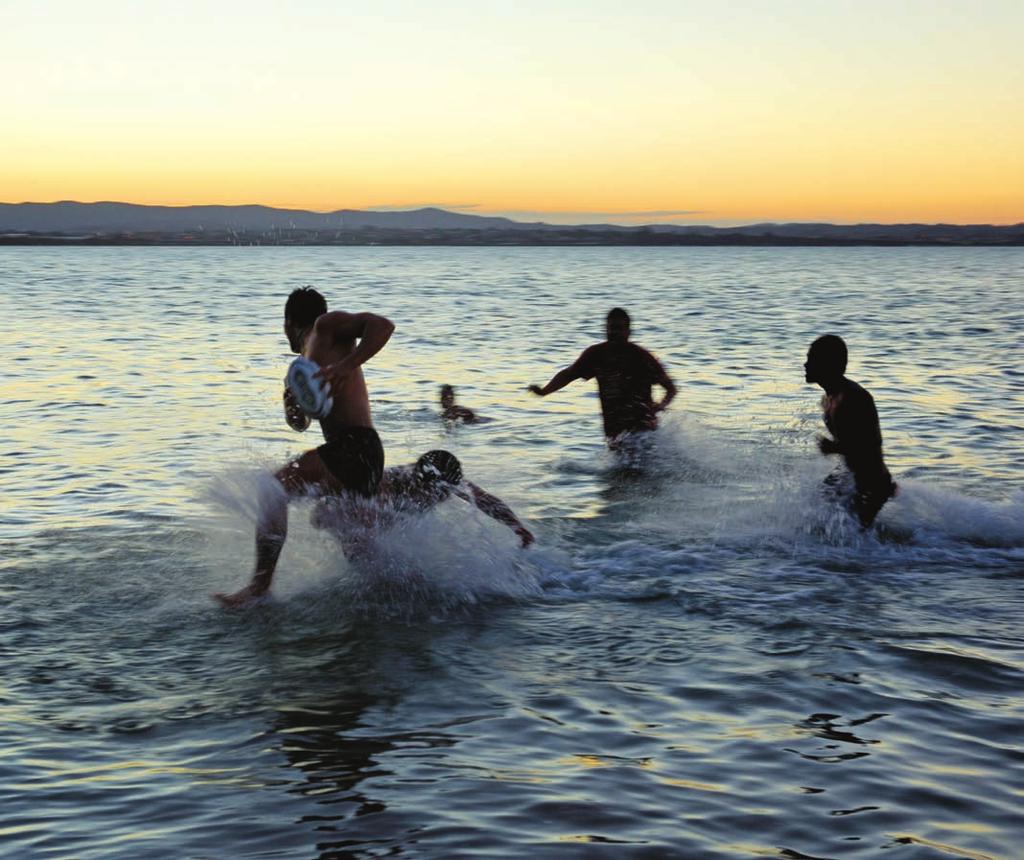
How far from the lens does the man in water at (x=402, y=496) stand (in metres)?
7.42

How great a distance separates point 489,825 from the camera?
14.6 ft

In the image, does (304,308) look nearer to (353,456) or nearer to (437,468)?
(353,456)

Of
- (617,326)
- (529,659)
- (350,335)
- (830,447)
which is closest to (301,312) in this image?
(350,335)

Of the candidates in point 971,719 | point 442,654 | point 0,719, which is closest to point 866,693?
point 971,719

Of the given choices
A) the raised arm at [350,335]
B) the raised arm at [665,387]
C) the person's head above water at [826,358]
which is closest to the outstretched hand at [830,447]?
the person's head above water at [826,358]

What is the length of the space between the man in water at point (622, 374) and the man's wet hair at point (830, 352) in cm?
321

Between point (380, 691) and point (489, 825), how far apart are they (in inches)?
60.7

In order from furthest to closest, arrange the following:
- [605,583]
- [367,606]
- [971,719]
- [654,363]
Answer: [654,363], [605,583], [367,606], [971,719]

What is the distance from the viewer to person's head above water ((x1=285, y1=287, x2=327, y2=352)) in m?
7.20

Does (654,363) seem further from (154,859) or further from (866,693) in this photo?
(154,859)

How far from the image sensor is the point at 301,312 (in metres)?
7.19

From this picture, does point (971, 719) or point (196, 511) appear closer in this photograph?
point (971, 719)

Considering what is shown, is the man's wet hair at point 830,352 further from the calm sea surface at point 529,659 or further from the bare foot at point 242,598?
the bare foot at point 242,598

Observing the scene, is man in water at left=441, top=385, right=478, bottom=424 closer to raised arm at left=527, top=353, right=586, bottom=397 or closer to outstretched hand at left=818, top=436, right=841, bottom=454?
raised arm at left=527, top=353, right=586, bottom=397
